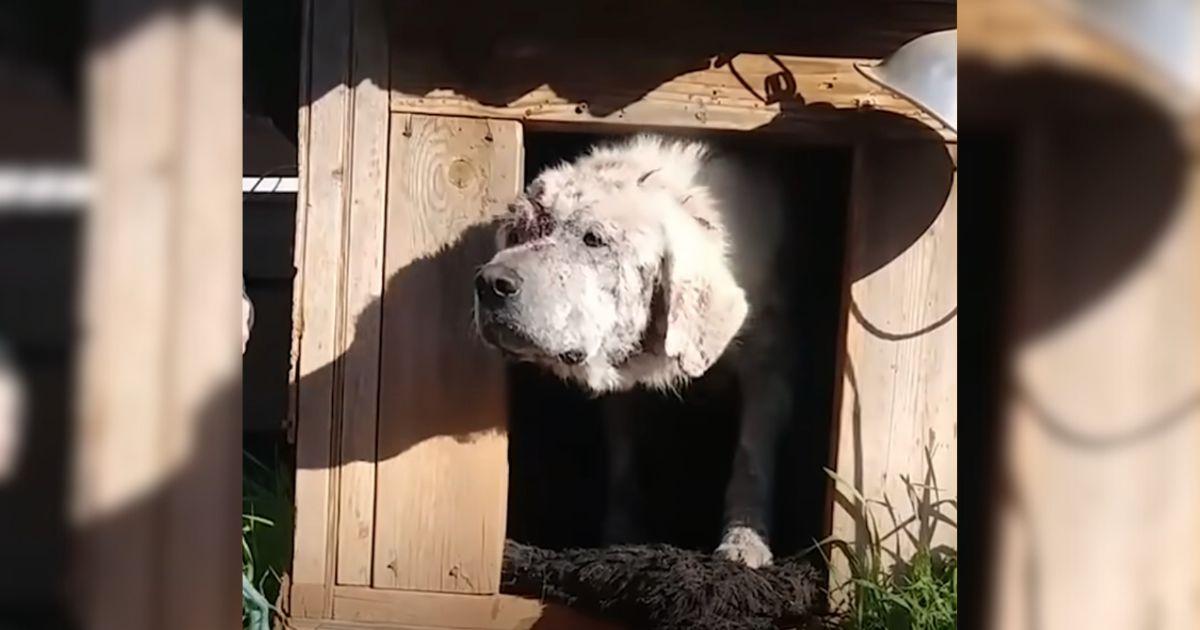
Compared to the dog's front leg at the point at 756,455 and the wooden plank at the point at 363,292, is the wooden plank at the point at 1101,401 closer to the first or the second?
the dog's front leg at the point at 756,455

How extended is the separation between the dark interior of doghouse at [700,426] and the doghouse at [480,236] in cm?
2

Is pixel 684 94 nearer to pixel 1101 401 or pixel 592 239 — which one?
pixel 592 239

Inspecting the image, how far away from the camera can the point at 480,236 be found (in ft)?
4.74

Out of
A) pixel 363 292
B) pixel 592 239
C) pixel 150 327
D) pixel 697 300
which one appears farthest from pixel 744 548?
pixel 150 327

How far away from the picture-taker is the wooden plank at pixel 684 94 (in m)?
1.44

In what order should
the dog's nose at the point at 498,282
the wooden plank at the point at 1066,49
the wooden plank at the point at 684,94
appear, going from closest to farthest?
the wooden plank at the point at 1066,49, the dog's nose at the point at 498,282, the wooden plank at the point at 684,94

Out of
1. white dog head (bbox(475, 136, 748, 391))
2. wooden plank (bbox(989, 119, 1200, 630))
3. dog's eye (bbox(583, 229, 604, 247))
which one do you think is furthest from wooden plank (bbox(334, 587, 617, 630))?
wooden plank (bbox(989, 119, 1200, 630))

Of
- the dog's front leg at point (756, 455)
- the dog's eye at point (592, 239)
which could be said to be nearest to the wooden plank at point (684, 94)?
the dog's eye at point (592, 239)

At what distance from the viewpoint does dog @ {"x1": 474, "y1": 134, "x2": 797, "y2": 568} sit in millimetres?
1375

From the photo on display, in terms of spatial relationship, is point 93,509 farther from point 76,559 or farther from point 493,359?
point 493,359

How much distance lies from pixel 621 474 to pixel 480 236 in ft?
1.06

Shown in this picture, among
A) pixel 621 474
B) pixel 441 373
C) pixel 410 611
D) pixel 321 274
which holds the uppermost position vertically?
pixel 321 274

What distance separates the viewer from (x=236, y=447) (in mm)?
874

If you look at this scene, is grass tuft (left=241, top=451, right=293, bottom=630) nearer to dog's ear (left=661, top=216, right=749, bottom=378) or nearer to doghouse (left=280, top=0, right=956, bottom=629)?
doghouse (left=280, top=0, right=956, bottom=629)
